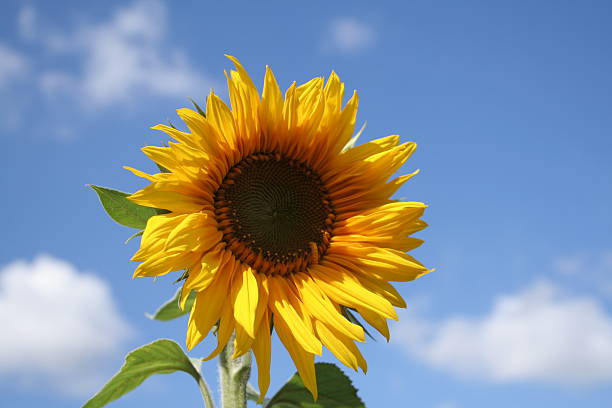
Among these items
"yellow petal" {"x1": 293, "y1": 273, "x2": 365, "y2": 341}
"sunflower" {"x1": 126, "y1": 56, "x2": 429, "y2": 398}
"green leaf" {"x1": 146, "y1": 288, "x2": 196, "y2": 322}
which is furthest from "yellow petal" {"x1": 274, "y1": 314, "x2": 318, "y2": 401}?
"green leaf" {"x1": 146, "y1": 288, "x2": 196, "y2": 322}

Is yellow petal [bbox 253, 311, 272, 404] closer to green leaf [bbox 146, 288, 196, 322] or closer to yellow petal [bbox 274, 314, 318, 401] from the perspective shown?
yellow petal [bbox 274, 314, 318, 401]

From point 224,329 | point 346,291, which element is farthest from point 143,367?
point 346,291

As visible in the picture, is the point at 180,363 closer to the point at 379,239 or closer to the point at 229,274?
the point at 229,274

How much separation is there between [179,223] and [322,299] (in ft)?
2.89

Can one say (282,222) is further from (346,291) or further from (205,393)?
Answer: (205,393)

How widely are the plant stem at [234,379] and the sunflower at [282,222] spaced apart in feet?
0.58

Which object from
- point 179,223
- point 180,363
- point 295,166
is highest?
point 295,166

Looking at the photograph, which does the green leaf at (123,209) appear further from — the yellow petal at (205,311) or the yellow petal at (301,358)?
the yellow petal at (301,358)

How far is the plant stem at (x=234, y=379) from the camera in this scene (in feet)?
12.1

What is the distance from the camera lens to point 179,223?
3.29 m

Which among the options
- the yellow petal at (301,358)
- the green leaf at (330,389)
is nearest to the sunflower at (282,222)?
the yellow petal at (301,358)

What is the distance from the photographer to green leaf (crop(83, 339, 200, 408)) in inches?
144

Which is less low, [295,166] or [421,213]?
[295,166]

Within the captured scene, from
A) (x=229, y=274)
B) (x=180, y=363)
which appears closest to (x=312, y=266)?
(x=229, y=274)
